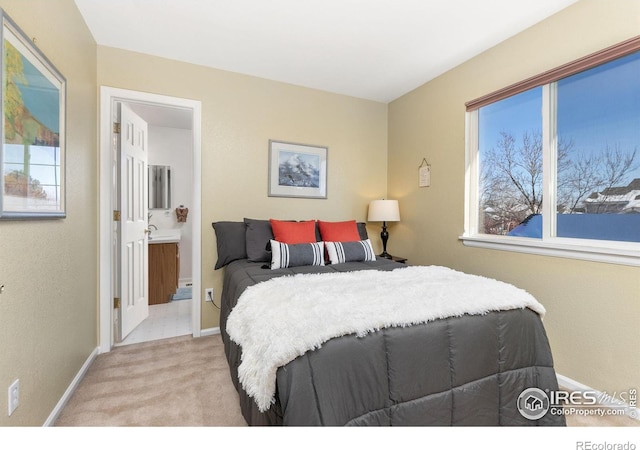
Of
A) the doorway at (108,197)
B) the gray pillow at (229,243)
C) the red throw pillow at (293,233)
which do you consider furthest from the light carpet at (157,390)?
the red throw pillow at (293,233)

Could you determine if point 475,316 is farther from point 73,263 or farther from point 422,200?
point 73,263

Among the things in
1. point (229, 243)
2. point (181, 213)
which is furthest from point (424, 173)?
point (181, 213)

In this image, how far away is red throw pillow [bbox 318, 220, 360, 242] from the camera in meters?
2.80

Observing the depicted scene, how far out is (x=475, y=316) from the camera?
4.52 ft

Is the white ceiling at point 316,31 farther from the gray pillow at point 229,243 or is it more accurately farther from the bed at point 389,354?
the bed at point 389,354

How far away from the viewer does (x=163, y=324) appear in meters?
3.01

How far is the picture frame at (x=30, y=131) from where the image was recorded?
116cm

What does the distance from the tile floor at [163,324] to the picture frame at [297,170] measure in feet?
5.38

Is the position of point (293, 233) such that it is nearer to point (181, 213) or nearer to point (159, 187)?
point (181, 213)

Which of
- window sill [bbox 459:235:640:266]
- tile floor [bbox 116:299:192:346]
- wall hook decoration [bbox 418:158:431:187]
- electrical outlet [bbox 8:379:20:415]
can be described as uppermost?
wall hook decoration [bbox 418:158:431:187]

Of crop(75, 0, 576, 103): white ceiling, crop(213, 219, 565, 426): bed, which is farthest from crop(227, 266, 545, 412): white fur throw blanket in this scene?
crop(75, 0, 576, 103): white ceiling

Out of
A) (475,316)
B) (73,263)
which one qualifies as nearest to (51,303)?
(73,263)

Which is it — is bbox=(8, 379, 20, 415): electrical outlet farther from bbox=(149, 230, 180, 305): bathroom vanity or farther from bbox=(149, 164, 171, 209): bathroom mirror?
bbox=(149, 164, 171, 209): bathroom mirror

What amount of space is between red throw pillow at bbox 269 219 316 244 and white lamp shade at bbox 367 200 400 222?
0.91 meters
